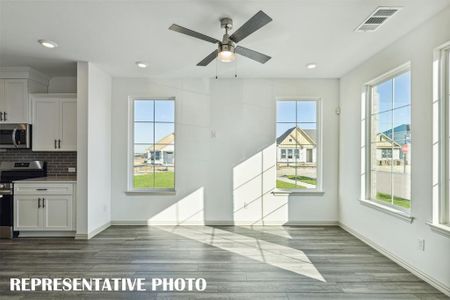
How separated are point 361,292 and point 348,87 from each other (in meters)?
3.21

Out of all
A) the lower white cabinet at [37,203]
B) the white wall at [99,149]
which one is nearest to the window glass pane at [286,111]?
the white wall at [99,149]

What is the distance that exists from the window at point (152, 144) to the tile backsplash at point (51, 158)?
3.67 feet

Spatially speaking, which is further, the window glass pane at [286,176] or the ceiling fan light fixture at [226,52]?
the window glass pane at [286,176]

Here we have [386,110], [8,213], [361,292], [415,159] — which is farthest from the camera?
[8,213]

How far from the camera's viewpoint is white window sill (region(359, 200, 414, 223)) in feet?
9.95

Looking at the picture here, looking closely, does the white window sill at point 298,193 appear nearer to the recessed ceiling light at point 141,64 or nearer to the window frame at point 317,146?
the window frame at point 317,146

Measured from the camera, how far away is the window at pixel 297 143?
4996mm

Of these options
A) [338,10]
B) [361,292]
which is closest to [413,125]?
[338,10]

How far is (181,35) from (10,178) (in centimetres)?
398

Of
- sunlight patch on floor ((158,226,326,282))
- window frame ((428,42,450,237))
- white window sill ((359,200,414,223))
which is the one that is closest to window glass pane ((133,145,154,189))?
sunlight patch on floor ((158,226,326,282))

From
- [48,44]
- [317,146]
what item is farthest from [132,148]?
[317,146]

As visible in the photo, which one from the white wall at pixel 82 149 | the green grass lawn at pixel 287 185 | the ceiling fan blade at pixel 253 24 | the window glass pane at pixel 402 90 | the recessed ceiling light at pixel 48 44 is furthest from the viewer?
the green grass lawn at pixel 287 185

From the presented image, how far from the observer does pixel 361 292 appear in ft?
8.45

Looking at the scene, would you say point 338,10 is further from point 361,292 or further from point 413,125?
point 361,292
